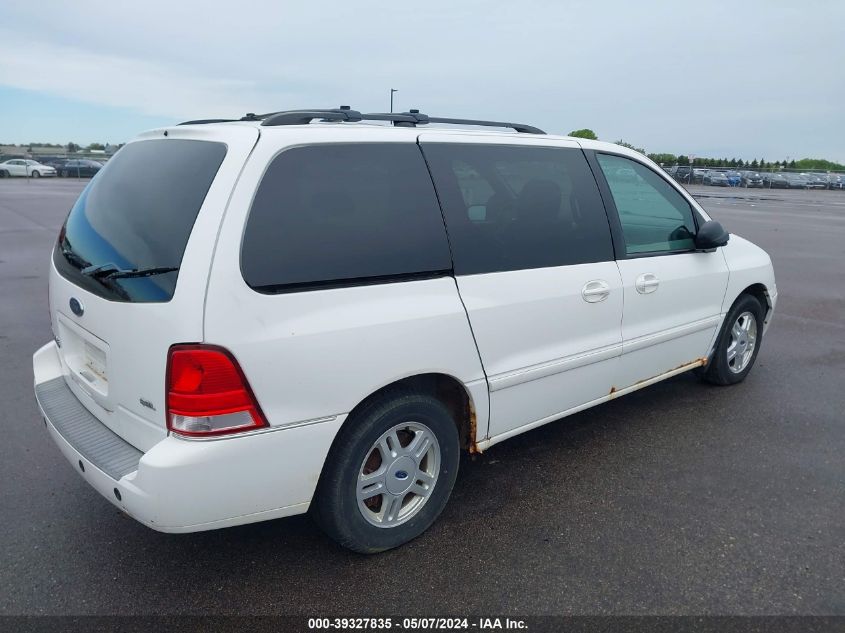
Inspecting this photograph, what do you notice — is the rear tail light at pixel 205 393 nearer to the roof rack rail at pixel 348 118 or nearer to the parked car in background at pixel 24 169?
the roof rack rail at pixel 348 118

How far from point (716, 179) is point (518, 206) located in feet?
157

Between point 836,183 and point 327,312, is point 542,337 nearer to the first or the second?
point 327,312

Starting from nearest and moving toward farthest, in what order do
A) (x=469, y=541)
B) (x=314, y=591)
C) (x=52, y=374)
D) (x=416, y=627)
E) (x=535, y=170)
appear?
(x=416, y=627), (x=314, y=591), (x=469, y=541), (x=52, y=374), (x=535, y=170)

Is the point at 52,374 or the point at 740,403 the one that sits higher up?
the point at 52,374

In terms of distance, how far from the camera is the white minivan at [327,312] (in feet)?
7.89

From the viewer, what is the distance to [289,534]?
3162mm

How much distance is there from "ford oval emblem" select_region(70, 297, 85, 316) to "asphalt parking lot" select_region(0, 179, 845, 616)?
1040mm

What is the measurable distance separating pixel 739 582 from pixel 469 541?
1143mm

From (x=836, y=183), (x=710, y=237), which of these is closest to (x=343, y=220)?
(x=710, y=237)

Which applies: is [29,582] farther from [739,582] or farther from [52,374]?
[739,582]

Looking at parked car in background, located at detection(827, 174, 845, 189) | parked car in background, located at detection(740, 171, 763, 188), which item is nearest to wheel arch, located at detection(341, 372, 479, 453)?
parked car in background, located at detection(740, 171, 763, 188)

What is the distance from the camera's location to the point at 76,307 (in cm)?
289

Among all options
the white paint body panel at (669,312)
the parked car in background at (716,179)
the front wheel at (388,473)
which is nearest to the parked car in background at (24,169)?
the parked car in background at (716,179)

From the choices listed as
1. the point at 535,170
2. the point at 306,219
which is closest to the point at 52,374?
the point at 306,219
